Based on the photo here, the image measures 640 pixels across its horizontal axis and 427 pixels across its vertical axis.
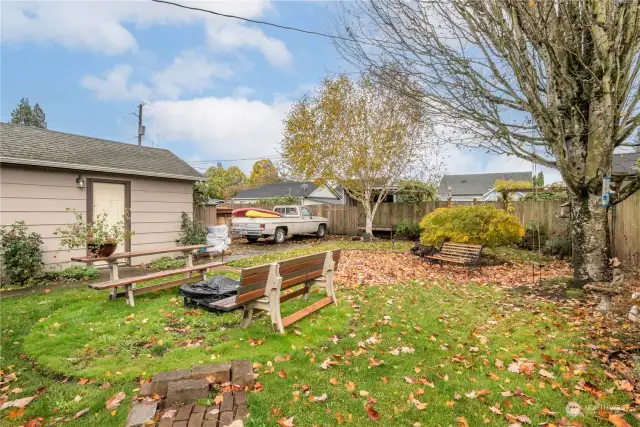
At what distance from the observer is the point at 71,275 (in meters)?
8.18

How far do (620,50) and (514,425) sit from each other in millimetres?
6351

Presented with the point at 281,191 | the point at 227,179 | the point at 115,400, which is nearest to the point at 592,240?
the point at 115,400

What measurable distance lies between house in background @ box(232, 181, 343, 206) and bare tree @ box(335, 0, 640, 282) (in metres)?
26.4

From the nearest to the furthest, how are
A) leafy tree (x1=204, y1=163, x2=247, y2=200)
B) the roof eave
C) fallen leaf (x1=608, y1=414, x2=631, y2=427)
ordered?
fallen leaf (x1=608, y1=414, x2=631, y2=427) → the roof eave → leafy tree (x1=204, y1=163, x2=247, y2=200)

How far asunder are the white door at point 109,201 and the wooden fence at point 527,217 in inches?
134

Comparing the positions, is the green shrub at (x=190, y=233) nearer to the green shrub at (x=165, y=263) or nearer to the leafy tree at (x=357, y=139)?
the green shrub at (x=165, y=263)

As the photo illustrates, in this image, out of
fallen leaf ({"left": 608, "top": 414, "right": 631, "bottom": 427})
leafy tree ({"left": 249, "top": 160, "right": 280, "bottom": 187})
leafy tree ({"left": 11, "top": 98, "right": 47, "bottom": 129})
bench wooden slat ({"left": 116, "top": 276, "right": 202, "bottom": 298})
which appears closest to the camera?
fallen leaf ({"left": 608, "top": 414, "right": 631, "bottom": 427})

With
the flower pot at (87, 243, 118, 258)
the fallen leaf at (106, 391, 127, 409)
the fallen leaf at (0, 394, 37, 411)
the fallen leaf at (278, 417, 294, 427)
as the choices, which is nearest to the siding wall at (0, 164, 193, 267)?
the flower pot at (87, 243, 118, 258)

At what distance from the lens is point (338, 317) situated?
5.07 metres

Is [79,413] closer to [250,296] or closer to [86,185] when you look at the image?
[250,296]

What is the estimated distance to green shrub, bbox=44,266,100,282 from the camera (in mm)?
8078

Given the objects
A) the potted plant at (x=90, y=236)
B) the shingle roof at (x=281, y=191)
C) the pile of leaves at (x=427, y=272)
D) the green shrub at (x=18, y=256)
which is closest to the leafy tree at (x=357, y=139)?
the pile of leaves at (x=427, y=272)

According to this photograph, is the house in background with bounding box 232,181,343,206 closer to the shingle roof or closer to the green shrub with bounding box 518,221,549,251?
the shingle roof

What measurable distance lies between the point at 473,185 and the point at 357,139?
31790 mm
